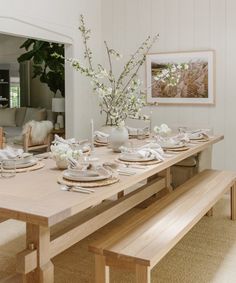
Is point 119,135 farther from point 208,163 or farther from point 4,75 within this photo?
point 4,75

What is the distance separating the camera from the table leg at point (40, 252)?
2029mm

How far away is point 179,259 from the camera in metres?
2.97

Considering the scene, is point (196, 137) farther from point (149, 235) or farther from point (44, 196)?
point (44, 196)

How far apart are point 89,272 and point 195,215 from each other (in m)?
0.86

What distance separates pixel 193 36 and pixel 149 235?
3567 millimetres

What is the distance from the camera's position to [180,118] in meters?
5.38

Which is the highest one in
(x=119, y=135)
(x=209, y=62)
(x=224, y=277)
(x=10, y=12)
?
(x=10, y=12)

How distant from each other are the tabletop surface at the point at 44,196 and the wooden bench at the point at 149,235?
0.29 m

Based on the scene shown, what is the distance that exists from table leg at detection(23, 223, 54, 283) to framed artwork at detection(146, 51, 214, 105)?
335cm

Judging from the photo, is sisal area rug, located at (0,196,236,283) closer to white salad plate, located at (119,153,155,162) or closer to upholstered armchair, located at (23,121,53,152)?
white salad plate, located at (119,153,155,162)

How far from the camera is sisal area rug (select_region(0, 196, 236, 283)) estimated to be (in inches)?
106

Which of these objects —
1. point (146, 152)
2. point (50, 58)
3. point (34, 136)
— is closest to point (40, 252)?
point (146, 152)

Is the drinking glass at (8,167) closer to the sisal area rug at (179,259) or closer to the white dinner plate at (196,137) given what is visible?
the sisal area rug at (179,259)

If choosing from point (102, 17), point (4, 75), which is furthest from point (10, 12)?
point (4, 75)
